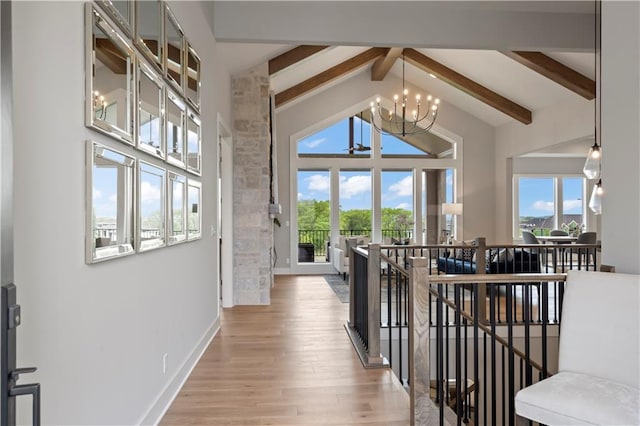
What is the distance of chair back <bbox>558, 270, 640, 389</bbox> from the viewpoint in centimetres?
175

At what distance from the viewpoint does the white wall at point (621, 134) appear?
1993 millimetres

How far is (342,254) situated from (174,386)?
5305 mm

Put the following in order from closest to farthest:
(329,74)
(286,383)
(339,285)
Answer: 1. (286,383)
2. (339,285)
3. (329,74)

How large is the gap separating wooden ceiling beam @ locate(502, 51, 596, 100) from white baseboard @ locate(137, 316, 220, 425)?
5.96 metres

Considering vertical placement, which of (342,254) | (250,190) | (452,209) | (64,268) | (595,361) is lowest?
(342,254)

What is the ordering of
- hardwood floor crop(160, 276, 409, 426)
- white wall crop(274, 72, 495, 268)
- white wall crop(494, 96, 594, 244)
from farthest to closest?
white wall crop(274, 72, 495, 268) → white wall crop(494, 96, 594, 244) → hardwood floor crop(160, 276, 409, 426)

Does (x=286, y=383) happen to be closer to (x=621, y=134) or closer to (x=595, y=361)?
(x=595, y=361)

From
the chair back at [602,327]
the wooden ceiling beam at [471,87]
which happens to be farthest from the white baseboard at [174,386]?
the wooden ceiling beam at [471,87]

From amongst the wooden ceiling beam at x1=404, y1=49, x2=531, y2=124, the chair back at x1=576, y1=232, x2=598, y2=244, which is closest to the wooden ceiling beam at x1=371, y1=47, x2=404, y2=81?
the wooden ceiling beam at x1=404, y1=49, x2=531, y2=124

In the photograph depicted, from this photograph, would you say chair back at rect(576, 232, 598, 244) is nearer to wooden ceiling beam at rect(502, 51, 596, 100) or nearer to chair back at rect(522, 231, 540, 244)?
chair back at rect(522, 231, 540, 244)

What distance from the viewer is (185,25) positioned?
304 centimetres

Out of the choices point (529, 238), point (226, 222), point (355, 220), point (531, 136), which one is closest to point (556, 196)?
point (529, 238)

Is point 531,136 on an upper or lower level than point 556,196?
upper

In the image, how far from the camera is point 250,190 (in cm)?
565
